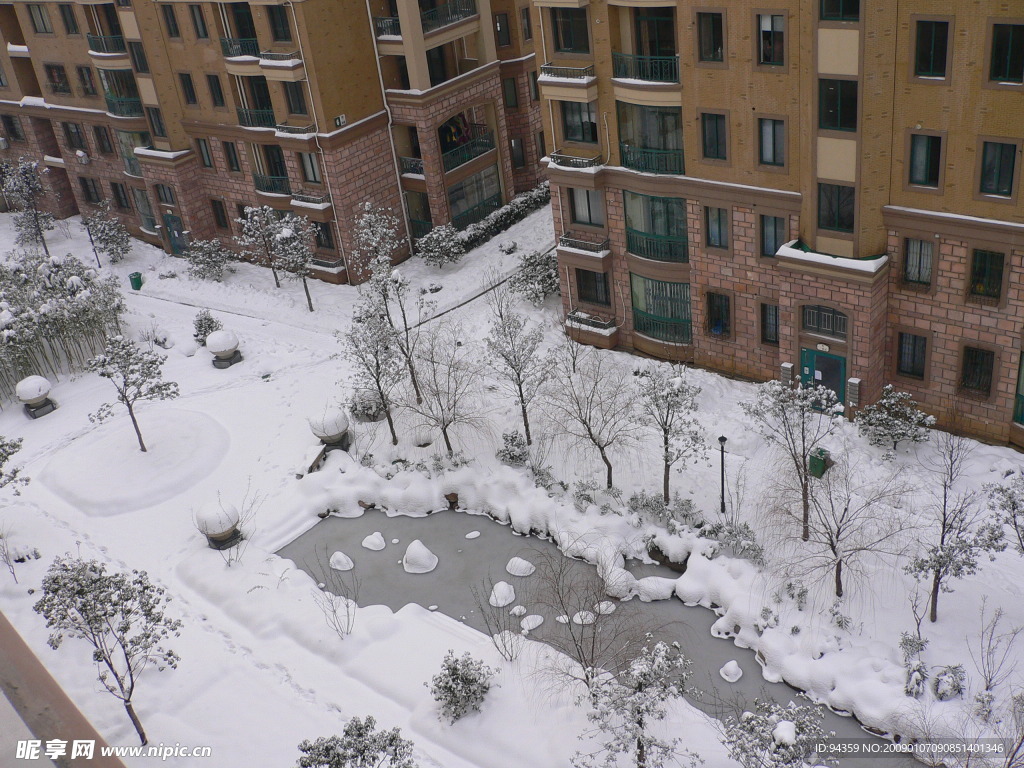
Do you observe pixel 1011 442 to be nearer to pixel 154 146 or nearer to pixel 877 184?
pixel 877 184

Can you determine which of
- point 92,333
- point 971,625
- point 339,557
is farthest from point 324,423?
point 971,625

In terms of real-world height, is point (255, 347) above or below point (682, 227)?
below

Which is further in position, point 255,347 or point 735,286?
point 255,347

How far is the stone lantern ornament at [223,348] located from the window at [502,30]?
23639 mm

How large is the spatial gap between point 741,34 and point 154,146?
120 feet

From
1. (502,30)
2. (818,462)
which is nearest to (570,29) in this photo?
(502,30)

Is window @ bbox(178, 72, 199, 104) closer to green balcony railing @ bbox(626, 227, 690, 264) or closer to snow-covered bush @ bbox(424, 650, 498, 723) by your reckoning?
green balcony railing @ bbox(626, 227, 690, 264)

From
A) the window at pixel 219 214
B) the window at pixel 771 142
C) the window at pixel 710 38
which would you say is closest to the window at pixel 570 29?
the window at pixel 710 38

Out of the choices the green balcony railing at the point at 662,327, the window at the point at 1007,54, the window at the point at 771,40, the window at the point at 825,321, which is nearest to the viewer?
the window at the point at 1007,54

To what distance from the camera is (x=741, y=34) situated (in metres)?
33.6

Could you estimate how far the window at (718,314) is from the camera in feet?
130

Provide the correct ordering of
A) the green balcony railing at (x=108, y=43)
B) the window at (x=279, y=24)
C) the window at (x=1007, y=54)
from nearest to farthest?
the window at (x=1007, y=54), the window at (x=279, y=24), the green balcony railing at (x=108, y=43)

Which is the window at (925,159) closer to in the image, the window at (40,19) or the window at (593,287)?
the window at (593,287)

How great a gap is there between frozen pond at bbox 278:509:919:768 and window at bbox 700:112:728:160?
15.4 m
